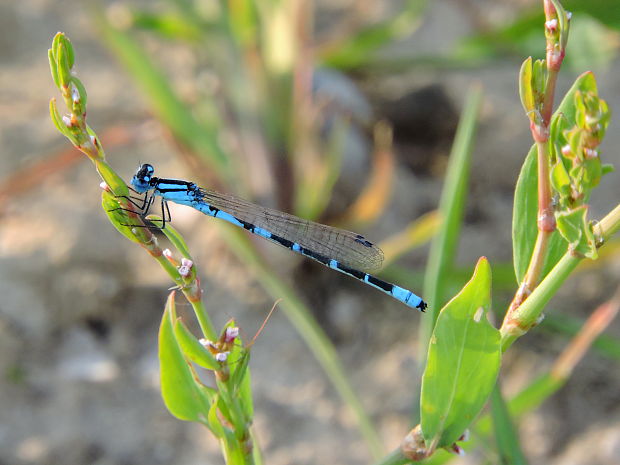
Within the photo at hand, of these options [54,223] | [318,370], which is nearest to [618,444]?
[318,370]

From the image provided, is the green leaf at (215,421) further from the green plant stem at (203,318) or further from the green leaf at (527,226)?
the green leaf at (527,226)

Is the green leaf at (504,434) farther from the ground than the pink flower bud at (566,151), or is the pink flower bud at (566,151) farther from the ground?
the pink flower bud at (566,151)

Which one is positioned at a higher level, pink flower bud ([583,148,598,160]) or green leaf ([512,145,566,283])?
green leaf ([512,145,566,283])

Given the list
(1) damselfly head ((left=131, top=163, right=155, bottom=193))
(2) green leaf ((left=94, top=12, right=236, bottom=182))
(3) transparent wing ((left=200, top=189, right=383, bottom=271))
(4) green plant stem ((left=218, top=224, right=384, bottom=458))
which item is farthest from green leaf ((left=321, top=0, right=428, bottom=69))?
(1) damselfly head ((left=131, top=163, right=155, bottom=193))

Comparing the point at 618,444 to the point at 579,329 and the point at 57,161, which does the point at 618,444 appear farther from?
the point at 57,161

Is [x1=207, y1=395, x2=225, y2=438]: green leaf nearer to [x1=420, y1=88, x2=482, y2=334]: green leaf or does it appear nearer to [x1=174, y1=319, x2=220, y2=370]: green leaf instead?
[x1=174, y1=319, x2=220, y2=370]: green leaf

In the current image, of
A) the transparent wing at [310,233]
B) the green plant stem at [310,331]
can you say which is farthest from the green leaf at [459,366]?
the transparent wing at [310,233]
